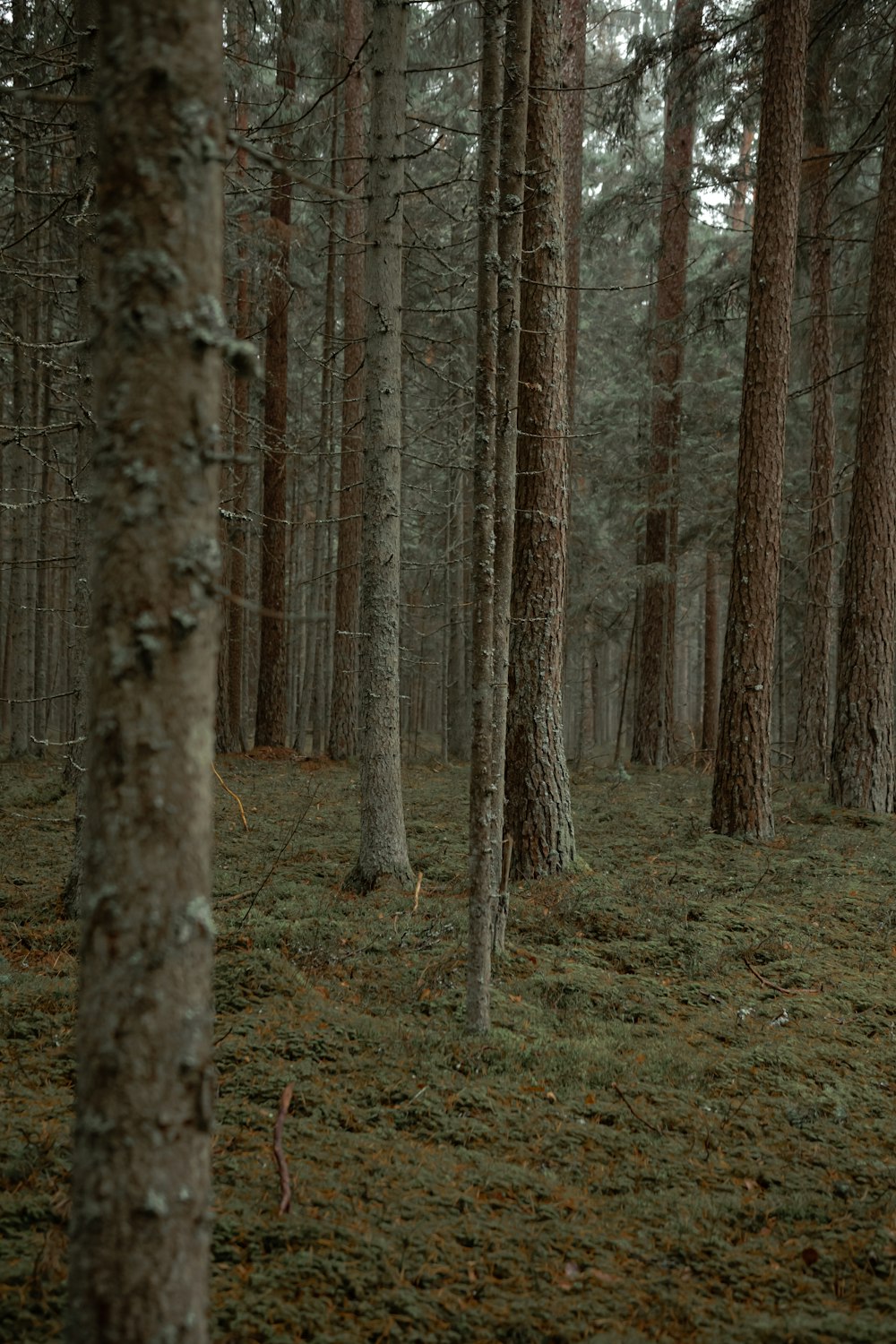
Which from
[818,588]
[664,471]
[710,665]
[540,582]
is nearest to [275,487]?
[664,471]

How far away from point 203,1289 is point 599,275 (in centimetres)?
2978

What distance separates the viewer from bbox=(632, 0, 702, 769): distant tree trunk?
59.3 feet

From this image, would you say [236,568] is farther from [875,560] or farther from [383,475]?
[875,560]

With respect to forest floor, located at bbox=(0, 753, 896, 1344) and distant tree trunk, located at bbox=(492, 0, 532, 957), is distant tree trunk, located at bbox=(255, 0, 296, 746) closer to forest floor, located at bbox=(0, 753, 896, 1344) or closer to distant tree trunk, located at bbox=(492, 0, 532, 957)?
forest floor, located at bbox=(0, 753, 896, 1344)

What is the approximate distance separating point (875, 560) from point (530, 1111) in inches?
384

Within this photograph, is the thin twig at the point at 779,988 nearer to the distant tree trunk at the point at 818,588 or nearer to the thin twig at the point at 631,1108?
the thin twig at the point at 631,1108

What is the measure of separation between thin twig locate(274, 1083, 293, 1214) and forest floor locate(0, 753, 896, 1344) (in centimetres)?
5

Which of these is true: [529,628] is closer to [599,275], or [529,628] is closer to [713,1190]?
[713,1190]

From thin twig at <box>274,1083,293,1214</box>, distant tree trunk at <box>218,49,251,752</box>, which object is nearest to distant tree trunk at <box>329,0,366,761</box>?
distant tree trunk at <box>218,49,251,752</box>

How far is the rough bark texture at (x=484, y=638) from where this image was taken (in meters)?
5.32

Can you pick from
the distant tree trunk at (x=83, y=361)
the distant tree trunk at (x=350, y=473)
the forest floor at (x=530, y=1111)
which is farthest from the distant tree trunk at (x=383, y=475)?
the distant tree trunk at (x=350, y=473)

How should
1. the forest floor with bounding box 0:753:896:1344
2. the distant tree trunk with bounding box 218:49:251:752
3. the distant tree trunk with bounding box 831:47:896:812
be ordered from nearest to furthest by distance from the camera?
the forest floor with bounding box 0:753:896:1344 → the distant tree trunk with bounding box 831:47:896:812 → the distant tree trunk with bounding box 218:49:251:752

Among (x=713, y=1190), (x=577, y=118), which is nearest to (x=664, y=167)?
(x=577, y=118)

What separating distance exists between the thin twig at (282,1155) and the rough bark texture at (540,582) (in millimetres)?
4596
